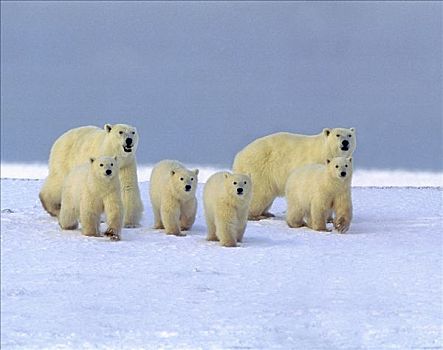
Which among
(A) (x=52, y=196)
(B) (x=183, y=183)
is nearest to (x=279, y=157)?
(B) (x=183, y=183)

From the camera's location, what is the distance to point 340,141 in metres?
10.5

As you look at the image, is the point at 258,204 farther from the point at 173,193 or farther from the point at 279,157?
the point at 173,193

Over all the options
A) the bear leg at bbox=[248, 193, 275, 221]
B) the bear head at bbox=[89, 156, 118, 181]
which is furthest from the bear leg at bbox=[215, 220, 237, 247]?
the bear leg at bbox=[248, 193, 275, 221]

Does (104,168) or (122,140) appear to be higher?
(122,140)

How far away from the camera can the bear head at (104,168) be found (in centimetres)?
878

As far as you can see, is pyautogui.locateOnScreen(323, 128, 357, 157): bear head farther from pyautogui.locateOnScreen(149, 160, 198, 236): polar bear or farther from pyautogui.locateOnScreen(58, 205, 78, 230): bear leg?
pyautogui.locateOnScreen(58, 205, 78, 230): bear leg

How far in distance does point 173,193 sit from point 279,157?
2116 mm

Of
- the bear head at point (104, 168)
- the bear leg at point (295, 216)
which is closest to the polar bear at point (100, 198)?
the bear head at point (104, 168)

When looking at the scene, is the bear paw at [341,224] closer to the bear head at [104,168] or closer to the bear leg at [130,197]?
the bear leg at [130,197]

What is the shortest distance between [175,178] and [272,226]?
149 cm

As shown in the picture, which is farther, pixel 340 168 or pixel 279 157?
pixel 279 157

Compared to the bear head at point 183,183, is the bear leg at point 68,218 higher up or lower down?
lower down

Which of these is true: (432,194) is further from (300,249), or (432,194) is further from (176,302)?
(176,302)

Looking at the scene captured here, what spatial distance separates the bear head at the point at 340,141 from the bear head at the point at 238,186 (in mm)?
2098
